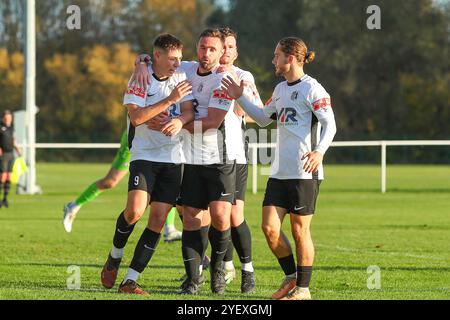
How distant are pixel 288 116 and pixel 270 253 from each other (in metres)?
4.43

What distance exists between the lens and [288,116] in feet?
28.5

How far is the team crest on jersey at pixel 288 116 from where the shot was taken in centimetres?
866

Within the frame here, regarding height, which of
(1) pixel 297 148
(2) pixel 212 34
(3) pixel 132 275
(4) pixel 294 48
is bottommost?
(3) pixel 132 275

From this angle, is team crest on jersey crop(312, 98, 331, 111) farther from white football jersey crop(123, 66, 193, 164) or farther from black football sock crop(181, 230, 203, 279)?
black football sock crop(181, 230, 203, 279)

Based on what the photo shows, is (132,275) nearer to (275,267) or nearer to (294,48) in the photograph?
(294,48)

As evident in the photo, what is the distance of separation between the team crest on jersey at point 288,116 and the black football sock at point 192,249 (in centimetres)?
127

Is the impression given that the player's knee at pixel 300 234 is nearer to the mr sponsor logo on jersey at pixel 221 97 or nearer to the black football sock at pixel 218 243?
the black football sock at pixel 218 243

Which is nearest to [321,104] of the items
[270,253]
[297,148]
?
[297,148]

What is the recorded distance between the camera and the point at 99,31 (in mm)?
71062

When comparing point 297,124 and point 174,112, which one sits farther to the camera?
point 174,112

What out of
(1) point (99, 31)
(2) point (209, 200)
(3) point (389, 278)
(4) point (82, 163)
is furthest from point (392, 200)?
(1) point (99, 31)

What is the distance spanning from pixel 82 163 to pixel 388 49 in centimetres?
2073

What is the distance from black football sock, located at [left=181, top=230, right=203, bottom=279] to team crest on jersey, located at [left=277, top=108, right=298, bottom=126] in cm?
127

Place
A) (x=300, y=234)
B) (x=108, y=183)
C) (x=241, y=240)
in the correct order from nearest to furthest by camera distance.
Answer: (x=300, y=234) → (x=241, y=240) → (x=108, y=183)
